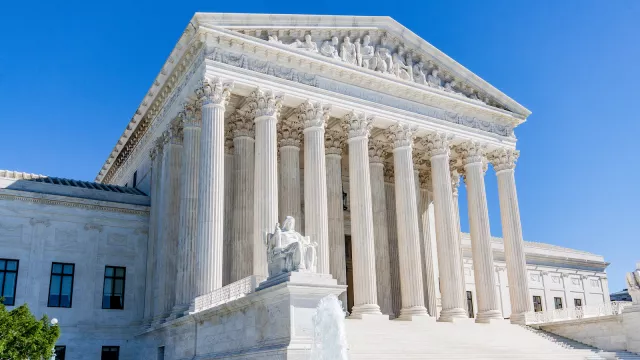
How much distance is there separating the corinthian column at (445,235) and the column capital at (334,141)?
5206 mm

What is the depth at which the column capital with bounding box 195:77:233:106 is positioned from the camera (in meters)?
30.2

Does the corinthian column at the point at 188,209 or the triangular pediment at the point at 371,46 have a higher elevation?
the triangular pediment at the point at 371,46

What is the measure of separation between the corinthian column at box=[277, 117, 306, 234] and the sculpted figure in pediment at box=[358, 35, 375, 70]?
5.12 meters

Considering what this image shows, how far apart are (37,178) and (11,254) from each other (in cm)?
489

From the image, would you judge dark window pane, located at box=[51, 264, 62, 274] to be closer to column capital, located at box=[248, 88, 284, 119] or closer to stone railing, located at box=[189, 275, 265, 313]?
stone railing, located at box=[189, 275, 265, 313]

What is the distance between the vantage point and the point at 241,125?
35.9 metres

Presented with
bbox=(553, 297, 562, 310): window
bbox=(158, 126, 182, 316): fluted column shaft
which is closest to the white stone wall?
bbox=(158, 126, 182, 316): fluted column shaft

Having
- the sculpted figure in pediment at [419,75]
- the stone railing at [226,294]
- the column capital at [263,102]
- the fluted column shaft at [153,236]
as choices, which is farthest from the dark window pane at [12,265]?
the sculpted figure in pediment at [419,75]

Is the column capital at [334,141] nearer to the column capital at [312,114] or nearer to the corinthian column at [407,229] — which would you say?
the corinthian column at [407,229]

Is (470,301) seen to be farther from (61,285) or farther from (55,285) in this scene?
(55,285)


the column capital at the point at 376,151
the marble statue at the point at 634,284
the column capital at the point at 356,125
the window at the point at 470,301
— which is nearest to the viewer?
the marble statue at the point at 634,284

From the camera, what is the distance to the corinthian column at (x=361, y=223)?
103ft

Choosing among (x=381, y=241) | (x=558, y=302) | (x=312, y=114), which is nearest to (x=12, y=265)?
(x=312, y=114)

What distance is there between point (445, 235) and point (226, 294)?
15.5 m
